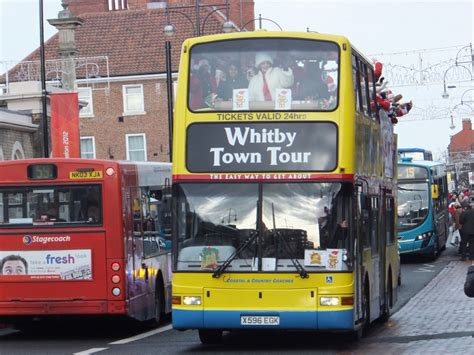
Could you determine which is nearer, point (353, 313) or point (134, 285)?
point (353, 313)

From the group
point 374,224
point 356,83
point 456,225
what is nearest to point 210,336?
point 374,224

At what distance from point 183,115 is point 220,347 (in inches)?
127

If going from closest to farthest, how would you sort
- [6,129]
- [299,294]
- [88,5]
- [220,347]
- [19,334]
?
[299,294]
[220,347]
[19,334]
[6,129]
[88,5]

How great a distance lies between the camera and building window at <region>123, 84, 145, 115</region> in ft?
218

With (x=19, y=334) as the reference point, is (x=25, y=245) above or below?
above

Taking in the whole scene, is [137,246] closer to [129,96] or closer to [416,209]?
[416,209]

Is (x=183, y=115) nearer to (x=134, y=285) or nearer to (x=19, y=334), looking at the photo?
(x=134, y=285)

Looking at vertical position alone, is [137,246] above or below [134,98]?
below

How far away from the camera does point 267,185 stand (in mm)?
15016

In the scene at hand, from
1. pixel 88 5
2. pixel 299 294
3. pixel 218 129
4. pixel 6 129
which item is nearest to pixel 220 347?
pixel 299 294

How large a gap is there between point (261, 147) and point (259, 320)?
2180 millimetres

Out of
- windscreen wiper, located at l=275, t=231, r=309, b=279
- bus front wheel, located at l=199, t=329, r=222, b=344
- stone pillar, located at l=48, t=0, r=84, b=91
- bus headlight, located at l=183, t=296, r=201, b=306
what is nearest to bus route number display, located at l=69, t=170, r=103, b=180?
bus front wheel, located at l=199, t=329, r=222, b=344

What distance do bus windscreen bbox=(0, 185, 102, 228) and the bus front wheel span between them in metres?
2.40

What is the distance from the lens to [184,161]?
15164mm
